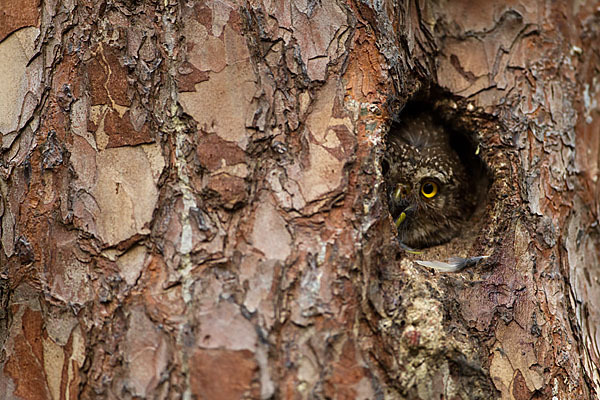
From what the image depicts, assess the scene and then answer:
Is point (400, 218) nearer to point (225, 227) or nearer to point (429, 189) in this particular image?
point (429, 189)

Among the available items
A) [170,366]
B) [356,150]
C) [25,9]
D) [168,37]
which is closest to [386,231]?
[356,150]

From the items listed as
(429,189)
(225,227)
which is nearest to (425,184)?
(429,189)

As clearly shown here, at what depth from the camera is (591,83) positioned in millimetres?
2348

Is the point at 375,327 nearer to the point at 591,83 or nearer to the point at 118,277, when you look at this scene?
the point at 118,277

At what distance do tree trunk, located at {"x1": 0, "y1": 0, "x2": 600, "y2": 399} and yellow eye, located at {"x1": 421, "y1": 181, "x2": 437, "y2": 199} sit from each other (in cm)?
75

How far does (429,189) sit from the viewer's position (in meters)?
2.61

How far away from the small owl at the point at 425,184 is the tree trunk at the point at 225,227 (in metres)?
0.55

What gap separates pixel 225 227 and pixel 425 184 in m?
1.28

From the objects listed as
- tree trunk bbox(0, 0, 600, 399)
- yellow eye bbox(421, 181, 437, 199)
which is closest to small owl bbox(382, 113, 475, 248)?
yellow eye bbox(421, 181, 437, 199)

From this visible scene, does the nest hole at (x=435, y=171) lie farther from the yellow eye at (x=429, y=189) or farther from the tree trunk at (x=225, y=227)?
the tree trunk at (x=225, y=227)

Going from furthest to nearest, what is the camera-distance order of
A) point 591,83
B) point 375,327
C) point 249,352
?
point 591,83 → point 375,327 → point 249,352

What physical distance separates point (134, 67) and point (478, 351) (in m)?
1.29

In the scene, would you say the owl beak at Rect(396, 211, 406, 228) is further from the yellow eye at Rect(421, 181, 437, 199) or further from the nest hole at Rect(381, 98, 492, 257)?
the yellow eye at Rect(421, 181, 437, 199)

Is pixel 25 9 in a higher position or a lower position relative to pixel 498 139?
higher
